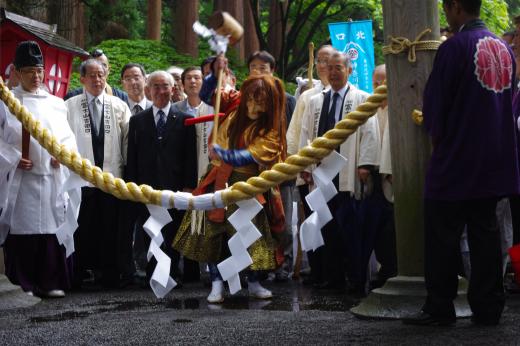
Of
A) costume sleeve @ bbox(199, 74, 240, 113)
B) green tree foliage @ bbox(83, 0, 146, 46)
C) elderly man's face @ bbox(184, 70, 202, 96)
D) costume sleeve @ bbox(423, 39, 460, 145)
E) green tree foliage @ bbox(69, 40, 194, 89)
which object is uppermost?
green tree foliage @ bbox(83, 0, 146, 46)

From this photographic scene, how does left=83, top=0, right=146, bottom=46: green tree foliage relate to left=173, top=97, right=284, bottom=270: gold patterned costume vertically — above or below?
above

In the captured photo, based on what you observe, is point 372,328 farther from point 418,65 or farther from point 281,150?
point 281,150

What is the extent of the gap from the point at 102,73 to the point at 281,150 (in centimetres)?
252

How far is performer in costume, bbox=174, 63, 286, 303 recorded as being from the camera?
7.93 m

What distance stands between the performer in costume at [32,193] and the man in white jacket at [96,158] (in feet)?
2.52

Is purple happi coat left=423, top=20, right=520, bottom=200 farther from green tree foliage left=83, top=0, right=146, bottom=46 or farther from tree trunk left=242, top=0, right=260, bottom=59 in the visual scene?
tree trunk left=242, top=0, right=260, bottom=59

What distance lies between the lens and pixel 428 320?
19.1 ft

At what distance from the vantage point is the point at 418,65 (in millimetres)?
6254

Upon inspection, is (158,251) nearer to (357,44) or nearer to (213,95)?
(213,95)

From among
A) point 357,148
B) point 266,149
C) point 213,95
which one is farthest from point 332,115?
point 213,95

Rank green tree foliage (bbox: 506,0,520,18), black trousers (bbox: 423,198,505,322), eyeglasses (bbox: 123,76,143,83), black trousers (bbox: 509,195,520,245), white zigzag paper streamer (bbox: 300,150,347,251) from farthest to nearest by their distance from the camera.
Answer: green tree foliage (bbox: 506,0,520,18) → eyeglasses (bbox: 123,76,143,83) → black trousers (bbox: 509,195,520,245) → white zigzag paper streamer (bbox: 300,150,347,251) → black trousers (bbox: 423,198,505,322)

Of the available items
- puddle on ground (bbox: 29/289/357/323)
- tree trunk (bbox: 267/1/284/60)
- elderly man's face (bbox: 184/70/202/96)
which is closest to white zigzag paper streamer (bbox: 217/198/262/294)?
puddle on ground (bbox: 29/289/357/323)

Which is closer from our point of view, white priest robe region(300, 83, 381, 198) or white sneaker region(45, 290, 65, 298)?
white sneaker region(45, 290, 65, 298)

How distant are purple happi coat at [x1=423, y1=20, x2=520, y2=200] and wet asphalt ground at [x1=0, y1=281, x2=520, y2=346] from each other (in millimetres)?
850
